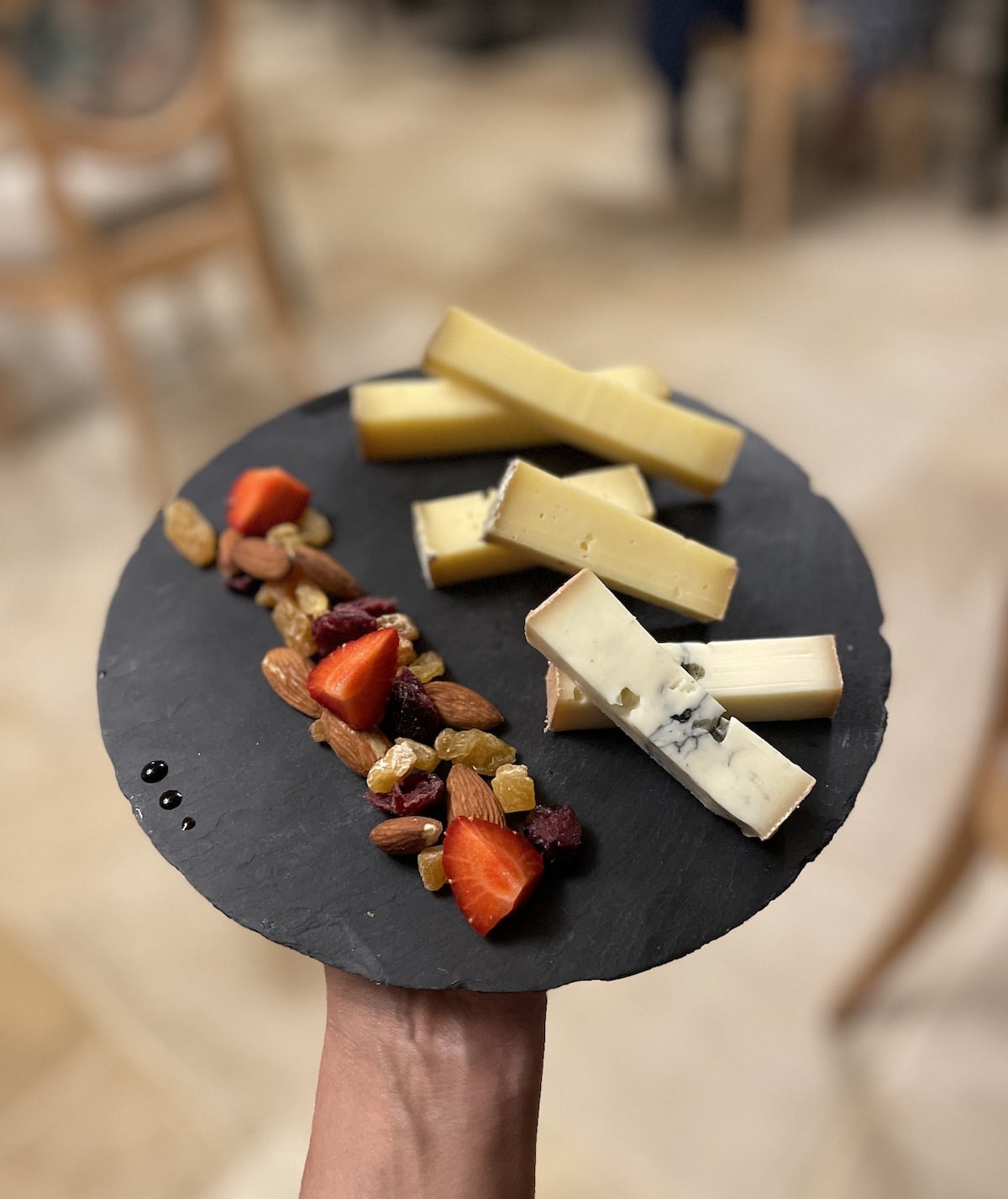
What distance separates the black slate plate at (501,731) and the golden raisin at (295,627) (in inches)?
1.1

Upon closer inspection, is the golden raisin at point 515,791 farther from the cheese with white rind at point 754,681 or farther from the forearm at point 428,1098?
the forearm at point 428,1098

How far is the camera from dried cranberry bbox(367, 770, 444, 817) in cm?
89

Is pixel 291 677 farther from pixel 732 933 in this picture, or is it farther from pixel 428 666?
pixel 732 933

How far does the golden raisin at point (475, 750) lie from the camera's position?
0.93m

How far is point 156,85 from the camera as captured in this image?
229 centimetres

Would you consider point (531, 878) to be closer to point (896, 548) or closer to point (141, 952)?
point (141, 952)

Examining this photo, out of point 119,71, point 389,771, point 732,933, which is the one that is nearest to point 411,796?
point 389,771

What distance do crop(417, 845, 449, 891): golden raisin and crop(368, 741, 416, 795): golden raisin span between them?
0.07 m

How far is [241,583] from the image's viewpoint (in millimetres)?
1072

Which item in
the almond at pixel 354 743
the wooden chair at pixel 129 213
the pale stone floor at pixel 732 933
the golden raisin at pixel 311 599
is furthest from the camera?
the wooden chair at pixel 129 213

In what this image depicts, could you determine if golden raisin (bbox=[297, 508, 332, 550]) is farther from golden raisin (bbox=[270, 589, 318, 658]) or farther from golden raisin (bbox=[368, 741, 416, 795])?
golden raisin (bbox=[368, 741, 416, 795])

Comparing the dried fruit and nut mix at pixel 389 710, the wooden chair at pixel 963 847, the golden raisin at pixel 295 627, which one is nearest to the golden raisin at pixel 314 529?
the dried fruit and nut mix at pixel 389 710

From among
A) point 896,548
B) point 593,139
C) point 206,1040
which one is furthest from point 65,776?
point 593,139

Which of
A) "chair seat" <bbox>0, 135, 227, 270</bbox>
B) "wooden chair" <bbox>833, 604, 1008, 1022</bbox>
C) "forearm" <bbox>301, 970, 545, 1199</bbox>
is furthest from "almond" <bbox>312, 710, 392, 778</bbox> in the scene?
"chair seat" <bbox>0, 135, 227, 270</bbox>
